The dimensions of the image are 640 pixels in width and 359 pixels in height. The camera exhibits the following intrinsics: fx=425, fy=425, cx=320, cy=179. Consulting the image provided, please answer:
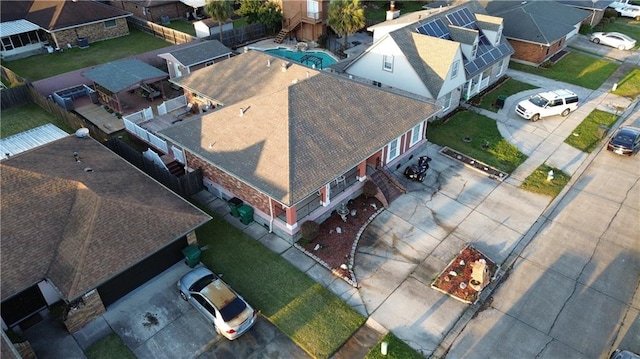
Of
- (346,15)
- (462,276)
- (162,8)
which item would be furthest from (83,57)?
(462,276)

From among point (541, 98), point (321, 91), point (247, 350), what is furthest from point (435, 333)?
point (541, 98)

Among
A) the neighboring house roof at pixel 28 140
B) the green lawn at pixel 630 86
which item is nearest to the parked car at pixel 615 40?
the green lawn at pixel 630 86

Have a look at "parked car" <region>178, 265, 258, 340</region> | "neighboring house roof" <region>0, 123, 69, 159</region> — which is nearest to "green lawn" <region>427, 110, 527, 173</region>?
"parked car" <region>178, 265, 258, 340</region>

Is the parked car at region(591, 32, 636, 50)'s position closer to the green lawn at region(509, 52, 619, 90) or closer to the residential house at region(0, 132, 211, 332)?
the green lawn at region(509, 52, 619, 90)

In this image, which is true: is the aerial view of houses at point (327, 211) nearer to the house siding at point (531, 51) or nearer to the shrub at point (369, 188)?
the shrub at point (369, 188)

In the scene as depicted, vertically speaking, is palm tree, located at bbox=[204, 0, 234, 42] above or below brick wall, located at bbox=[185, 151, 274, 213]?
above

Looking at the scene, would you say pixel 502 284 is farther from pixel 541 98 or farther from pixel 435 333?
pixel 541 98
